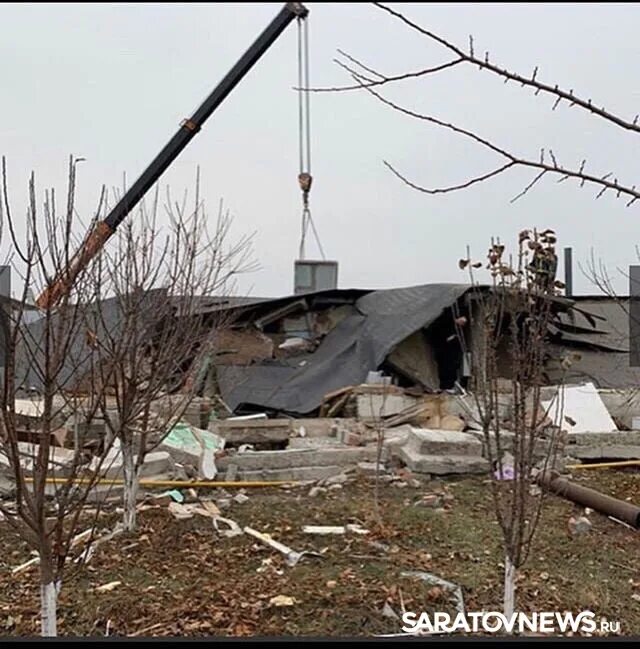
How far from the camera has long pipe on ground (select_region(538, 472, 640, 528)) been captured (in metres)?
5.53

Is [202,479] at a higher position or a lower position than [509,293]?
lower

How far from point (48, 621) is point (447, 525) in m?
3.39

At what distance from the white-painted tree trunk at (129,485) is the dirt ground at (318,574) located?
0.14 m

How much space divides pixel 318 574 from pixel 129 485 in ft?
5.43

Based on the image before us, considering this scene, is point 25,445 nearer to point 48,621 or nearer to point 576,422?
point 48,621

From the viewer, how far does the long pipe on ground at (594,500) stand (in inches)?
218

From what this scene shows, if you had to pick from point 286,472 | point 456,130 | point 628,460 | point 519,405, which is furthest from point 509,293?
point 628,460

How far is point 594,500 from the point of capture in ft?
19.5

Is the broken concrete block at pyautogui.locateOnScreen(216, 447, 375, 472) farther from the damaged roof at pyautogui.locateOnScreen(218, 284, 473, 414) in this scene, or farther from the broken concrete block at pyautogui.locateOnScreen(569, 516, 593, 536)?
the damaged roof at pyautogui.locateOnScreen(218, 284, 473, 414)

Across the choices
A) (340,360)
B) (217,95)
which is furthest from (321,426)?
(217,95)

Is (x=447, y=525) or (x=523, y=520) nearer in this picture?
(x=523, y=520)

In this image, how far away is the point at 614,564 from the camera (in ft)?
15.8

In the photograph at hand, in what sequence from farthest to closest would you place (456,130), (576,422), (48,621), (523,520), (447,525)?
1. (576,422)
2. (447,525)
3. (523,520)
4. (48,621)
5. (456,130)

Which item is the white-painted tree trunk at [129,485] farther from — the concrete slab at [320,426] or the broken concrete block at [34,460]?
the concrete slab at [320,426]
